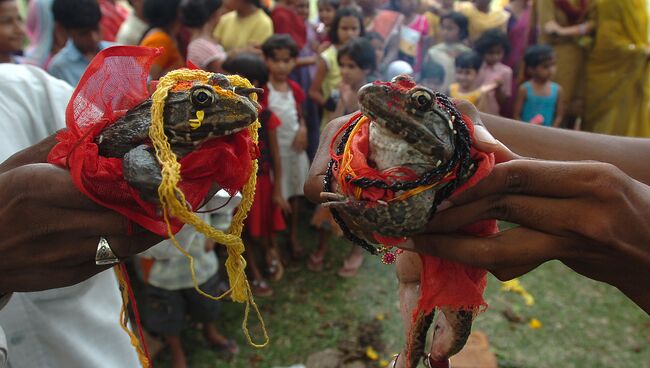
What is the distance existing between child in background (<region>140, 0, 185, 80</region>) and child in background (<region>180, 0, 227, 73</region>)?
0.09 meters

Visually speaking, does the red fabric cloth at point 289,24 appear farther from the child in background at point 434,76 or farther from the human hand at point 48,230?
the human hand at point 48,230

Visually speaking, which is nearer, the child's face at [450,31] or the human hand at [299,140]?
the human hand at [299,140]

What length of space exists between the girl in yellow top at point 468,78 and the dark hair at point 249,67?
7.24 ft

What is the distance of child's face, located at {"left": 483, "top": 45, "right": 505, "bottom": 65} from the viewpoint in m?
5.37

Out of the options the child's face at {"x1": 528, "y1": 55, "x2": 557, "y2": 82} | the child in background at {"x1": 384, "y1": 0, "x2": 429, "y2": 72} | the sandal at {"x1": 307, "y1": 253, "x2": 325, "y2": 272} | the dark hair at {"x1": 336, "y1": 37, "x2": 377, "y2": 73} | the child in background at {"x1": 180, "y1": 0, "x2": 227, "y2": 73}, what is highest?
the child in background at {"x1": 180, "y1": 0, "x2": 227, "y2": 73}

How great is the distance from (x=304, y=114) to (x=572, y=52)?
3.79 meters

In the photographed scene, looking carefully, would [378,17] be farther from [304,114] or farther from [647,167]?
[647,167]

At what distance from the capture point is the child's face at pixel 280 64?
166 inches

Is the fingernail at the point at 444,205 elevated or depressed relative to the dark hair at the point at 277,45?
elevated

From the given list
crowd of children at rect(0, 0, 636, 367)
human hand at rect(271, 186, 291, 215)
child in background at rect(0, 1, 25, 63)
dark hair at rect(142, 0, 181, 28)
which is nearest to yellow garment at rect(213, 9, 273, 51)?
crowd of children at rect(0, 0, 636, 367)

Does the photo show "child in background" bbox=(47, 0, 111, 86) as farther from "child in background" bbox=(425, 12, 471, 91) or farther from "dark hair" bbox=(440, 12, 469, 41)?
"dark hair" bbox=(440, 12, 469, 41)

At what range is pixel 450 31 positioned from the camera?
243 inches

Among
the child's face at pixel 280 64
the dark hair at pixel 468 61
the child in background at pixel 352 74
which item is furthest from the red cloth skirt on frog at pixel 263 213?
the dark hair at pixel 468 61

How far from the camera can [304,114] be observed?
5008 millimetres
